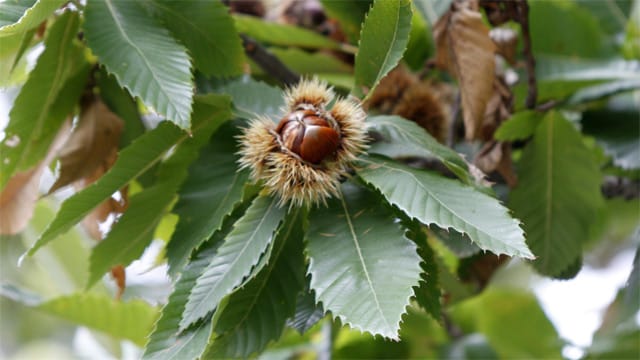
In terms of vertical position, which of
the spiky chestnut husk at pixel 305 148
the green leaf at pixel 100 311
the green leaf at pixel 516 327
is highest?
the spiky chestnut husk at pixel 305 148

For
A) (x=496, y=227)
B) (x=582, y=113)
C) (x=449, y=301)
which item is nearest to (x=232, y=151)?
(x=496, y=227)

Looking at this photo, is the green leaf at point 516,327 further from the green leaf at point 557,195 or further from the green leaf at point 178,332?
the green leaf at point 178,332

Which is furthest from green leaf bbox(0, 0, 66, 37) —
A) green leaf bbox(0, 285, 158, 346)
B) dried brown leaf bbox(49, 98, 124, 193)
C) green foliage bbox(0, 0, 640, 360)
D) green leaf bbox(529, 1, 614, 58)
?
green leaf bbox(529, 1, 614, 58)

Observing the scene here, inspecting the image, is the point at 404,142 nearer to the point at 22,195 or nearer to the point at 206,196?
the point at 206,196

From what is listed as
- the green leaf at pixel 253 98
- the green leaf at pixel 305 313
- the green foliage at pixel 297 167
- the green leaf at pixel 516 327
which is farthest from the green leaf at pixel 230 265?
the green leaf at pixel 516 327

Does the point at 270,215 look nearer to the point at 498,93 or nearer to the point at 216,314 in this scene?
the point at 216,314

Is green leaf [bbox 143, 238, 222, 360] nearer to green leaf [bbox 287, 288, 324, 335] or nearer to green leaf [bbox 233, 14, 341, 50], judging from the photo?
green leaf [bbox 287, 288, 324, 335]
